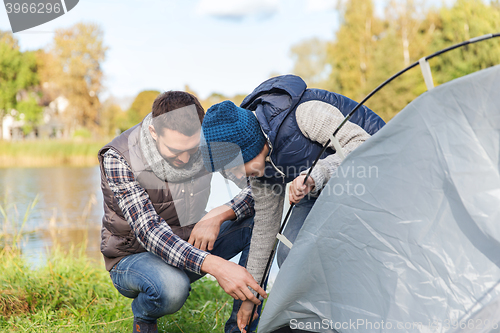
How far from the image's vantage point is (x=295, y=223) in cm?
155

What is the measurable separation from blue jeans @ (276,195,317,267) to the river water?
0.45 m

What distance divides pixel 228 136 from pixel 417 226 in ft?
2.03

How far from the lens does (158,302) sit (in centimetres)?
147

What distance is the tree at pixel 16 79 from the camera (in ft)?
78.6

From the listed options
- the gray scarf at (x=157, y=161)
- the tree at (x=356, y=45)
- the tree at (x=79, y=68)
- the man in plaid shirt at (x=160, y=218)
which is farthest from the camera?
the tree at (x=79, y=68)

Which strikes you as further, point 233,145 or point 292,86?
point 292,86

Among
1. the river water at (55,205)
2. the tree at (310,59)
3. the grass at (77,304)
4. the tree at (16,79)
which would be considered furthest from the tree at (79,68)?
the grass at (77,304)

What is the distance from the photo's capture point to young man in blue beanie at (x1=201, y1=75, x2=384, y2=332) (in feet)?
4.17

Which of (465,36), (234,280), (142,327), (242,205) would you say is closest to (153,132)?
(242,205)

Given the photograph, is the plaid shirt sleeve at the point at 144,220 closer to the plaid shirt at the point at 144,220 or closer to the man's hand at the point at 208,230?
the plaid shirt at the point at 144,220

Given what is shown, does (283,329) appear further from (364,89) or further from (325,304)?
(364,89)

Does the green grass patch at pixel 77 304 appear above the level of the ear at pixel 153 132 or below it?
below

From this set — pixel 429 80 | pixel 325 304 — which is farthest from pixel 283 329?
pixel 429 80

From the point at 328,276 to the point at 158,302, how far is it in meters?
0.67
